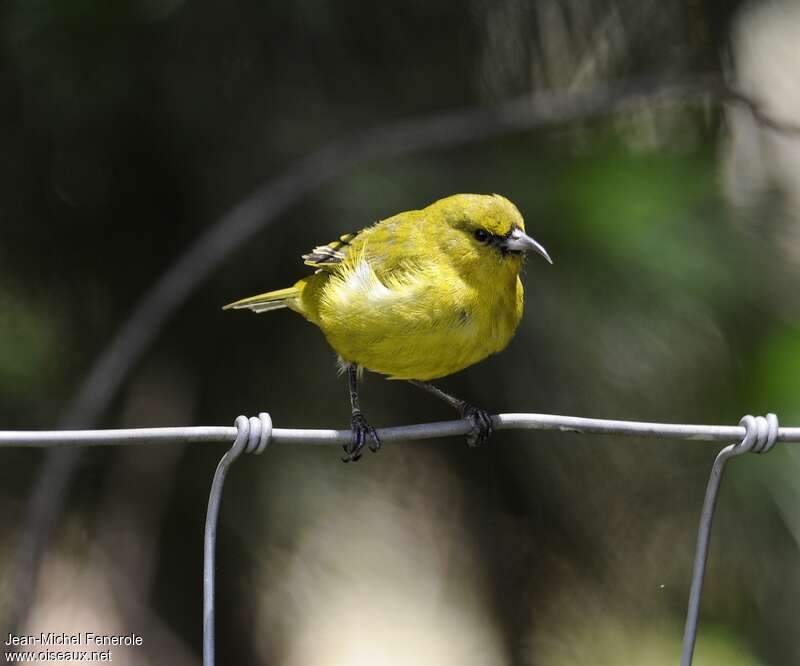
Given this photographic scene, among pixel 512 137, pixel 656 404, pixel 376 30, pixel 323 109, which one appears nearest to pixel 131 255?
pixel 323 109

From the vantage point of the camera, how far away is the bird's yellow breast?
2.94 metres

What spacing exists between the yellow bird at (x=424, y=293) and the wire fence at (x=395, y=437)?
602mm

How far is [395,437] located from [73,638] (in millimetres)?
2394

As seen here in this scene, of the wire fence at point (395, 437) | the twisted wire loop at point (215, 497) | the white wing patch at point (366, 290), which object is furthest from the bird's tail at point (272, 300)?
the twisted wire loop at point (215, 497)

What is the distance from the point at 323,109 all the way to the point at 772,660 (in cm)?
268

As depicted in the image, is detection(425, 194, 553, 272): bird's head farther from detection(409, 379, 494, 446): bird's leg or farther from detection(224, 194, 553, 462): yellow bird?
detection(409, 379, 494, 446): bird's leg

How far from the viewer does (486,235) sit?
3.28m

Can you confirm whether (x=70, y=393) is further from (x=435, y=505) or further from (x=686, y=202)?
(x=686, y=202)

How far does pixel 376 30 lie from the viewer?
415 cm

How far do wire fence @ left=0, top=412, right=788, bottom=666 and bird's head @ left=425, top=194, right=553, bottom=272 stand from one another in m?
1.01

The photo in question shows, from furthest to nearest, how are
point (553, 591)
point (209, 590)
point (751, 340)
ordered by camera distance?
point (553, 591) → point (751, 340) → point (209, 590)

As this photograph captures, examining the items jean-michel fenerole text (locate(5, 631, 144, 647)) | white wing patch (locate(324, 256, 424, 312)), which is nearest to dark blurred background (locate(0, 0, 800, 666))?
jean-michel fenerole text (locate(5, 631, 144, 647))

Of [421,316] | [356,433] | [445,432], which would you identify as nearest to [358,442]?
[356,433]

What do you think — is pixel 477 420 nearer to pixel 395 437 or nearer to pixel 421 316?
pixel 421 316
